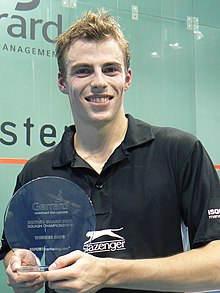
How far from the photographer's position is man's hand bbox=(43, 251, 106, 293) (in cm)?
98

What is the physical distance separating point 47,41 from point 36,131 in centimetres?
41

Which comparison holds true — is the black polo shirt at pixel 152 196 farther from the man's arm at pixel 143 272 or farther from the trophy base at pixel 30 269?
the trophy base at pixel 30 269

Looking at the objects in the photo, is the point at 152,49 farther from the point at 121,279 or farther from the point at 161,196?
the point at 121,279

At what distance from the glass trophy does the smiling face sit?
20cm

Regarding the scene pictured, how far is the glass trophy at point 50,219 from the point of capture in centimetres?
114

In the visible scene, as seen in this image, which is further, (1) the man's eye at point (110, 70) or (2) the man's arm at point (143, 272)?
(1) the man's eye at point (110, 70)

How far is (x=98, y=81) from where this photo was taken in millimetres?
1257

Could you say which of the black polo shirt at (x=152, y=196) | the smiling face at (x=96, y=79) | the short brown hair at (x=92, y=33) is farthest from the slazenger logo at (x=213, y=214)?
the short brown hair at (x=92, y=33)

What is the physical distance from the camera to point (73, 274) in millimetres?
975

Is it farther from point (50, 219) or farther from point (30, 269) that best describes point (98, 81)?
point (30, 269)

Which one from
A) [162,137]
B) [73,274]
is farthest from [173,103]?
[73,274]

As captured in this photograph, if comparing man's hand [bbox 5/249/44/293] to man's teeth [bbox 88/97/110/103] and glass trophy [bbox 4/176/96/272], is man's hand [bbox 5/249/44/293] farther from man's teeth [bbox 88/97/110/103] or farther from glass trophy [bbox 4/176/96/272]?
man's teeth [bbox 88/97/110/103]

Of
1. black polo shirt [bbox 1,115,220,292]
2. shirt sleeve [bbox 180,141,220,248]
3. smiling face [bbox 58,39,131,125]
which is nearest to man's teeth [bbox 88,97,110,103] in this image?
smiling face [bbox 58,39,131,125]

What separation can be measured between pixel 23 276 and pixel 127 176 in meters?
0.36
